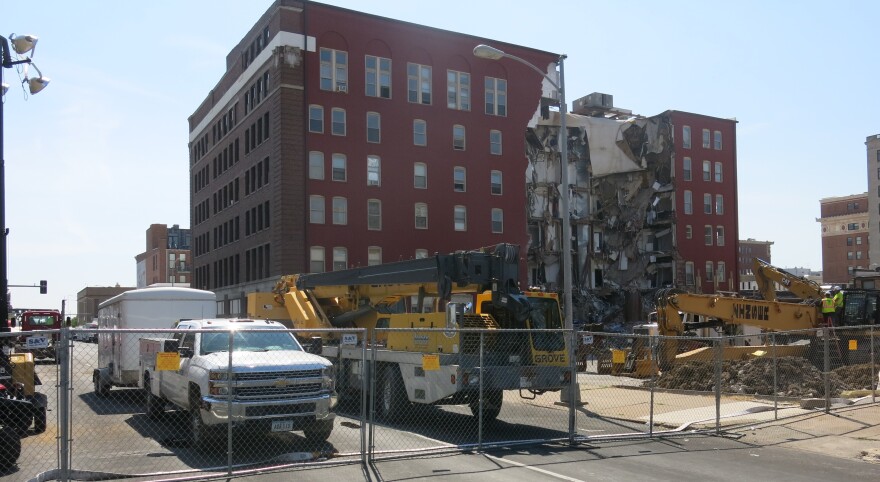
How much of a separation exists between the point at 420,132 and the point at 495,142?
20.8ft

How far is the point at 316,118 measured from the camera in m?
53.6

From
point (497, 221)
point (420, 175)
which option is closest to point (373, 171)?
point (420, 175)

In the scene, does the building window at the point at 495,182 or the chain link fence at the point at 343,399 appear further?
the building window at the point at 495,182

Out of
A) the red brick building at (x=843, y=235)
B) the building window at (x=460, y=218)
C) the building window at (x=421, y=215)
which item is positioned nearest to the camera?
the building window at (x=421, y=215)

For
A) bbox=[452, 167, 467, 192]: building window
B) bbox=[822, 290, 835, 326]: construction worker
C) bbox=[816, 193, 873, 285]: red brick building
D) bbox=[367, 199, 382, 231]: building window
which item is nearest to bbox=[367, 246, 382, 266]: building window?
bbox=[367, 199, 382, 231]: building window

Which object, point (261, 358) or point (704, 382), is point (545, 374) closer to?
point (261, 358)

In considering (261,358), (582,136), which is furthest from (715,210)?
(261,358)

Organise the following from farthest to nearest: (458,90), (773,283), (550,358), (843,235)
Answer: (843,235) < (458,90) < (773,283) < (550,358)

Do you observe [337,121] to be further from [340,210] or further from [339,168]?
[340,210]

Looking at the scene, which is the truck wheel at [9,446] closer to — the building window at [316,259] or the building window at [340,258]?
the building window at [316,259]

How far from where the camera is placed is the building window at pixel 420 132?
187 ft

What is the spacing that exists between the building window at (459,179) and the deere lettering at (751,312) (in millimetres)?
33685

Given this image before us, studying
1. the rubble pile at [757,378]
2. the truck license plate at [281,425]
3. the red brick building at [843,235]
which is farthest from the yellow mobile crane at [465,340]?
the red brick building at [843,235]

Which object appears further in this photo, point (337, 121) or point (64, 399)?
point (337, 121)
